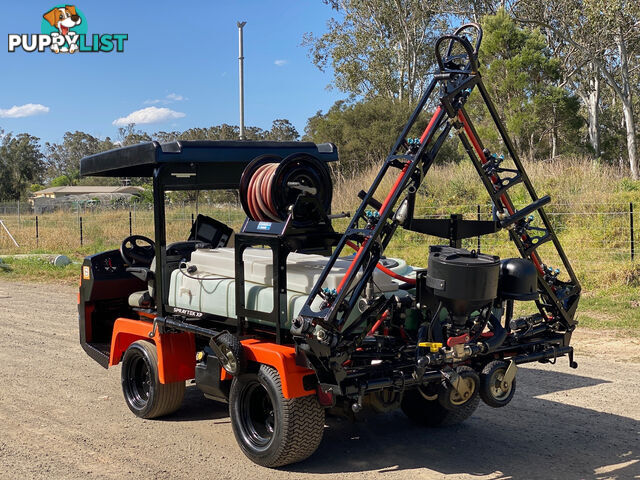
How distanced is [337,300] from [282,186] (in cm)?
112

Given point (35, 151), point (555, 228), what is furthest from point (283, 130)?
point (555, 228)

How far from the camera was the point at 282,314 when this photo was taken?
16.1 feet

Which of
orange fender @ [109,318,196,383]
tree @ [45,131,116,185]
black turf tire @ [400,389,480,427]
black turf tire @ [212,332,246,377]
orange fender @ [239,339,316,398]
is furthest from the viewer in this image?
tree @ [45,131,116,185]

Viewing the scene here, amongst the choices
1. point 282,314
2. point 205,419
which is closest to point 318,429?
point 282,314

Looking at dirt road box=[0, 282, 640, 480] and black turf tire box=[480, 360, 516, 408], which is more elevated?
black turf tire box=[480, 360, 516, 408]

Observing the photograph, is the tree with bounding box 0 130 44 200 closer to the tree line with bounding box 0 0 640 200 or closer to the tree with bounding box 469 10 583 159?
the tree line with bounding box 0 0 640 200

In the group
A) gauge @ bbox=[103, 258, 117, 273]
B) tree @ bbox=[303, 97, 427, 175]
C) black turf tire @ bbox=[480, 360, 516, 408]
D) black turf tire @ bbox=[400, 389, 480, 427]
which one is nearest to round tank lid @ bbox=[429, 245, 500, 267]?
black turf tire @ bbox=[480, 360, 516, 408]

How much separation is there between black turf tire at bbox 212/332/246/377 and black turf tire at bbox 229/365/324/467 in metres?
0.10

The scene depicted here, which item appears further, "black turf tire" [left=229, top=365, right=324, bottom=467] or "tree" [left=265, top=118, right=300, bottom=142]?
"tree" [left=265, top=118, right=300, bottom=142]

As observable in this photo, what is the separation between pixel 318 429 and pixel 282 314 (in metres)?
0.79

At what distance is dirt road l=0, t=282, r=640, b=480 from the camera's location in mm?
5066

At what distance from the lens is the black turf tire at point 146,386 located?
19.9 ft

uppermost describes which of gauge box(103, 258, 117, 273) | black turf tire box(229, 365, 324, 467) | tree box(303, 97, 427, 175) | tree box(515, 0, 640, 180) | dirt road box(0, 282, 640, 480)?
tree box(515, 0, 640, 180)

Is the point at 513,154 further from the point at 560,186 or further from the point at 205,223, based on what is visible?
the point at 560,186
